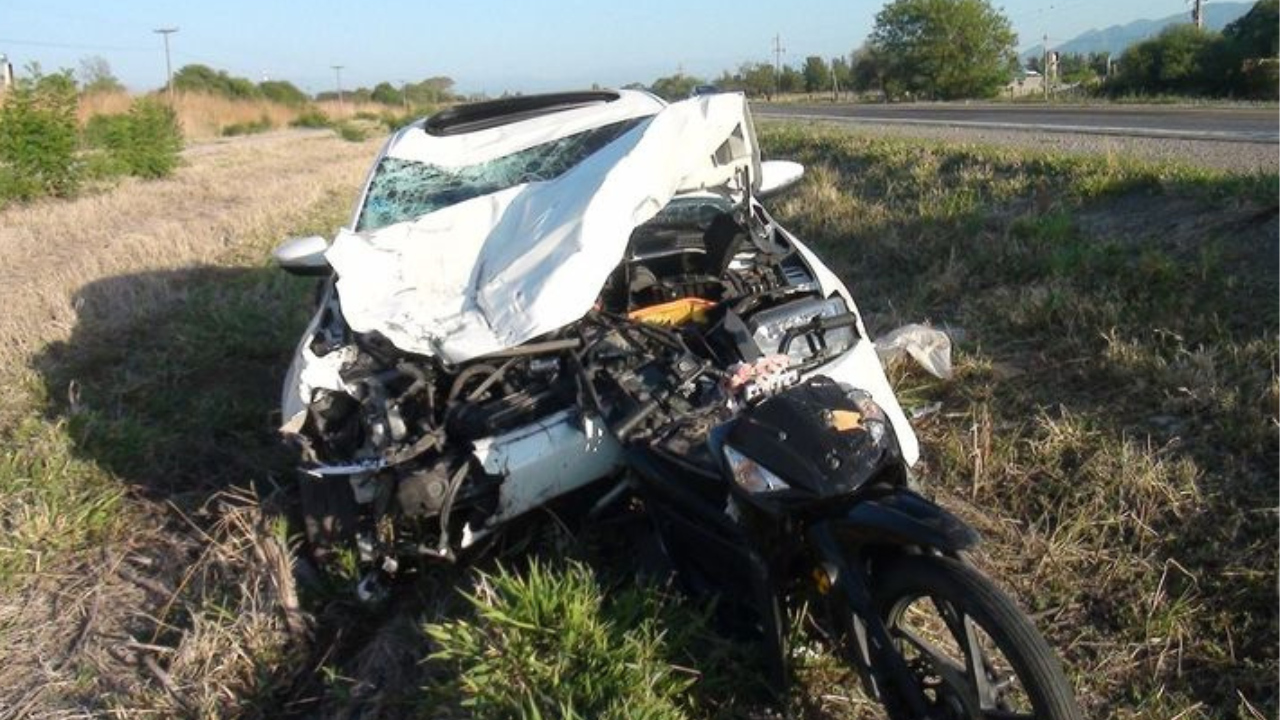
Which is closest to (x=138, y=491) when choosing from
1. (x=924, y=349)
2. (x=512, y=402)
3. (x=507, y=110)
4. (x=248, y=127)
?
(x=512, y=402)

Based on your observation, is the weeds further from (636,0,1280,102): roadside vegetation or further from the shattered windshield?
(636,0,1280,102): roadside vegetation

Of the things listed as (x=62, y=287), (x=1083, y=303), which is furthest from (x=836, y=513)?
(x=62, y=287)

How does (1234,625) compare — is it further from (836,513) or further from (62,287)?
(62,287)

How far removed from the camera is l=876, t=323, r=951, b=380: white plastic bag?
5219mm

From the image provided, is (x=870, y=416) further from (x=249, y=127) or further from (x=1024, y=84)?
(x=1024, y=84)

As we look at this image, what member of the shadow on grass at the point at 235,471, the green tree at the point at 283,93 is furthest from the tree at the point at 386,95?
the shadow on grass at the point at 235,471

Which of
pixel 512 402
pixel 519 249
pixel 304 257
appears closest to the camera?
pixel 512 402

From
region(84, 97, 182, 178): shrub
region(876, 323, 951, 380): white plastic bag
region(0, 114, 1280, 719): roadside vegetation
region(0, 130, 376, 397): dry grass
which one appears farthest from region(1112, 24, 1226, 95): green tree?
region(876, 323, 951, 380): white plastic bag

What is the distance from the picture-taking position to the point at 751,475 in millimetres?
2787

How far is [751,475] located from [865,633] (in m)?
0.50

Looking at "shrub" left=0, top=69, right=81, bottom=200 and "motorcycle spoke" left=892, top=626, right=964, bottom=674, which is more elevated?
"shrub" left=0, top=69, right=81, bottom=200

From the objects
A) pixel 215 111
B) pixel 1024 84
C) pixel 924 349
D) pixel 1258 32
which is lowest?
pixel 924 349

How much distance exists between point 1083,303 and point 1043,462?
157 cm

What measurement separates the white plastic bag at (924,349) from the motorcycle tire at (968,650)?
253 cm
